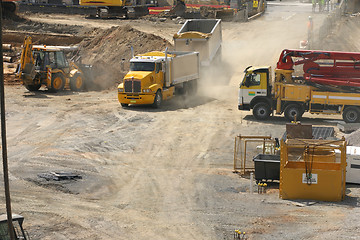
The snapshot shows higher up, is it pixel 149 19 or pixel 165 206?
pixel 149 19

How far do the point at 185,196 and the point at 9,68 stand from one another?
89.8 feet

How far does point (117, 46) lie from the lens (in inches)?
1735

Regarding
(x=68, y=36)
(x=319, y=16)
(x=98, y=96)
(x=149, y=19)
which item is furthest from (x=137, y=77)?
(x=319, y=16)

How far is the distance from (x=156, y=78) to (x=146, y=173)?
11192mm

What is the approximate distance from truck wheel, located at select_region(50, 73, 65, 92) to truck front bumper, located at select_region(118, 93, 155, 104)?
602 cm

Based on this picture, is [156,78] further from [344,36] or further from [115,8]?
[115,8]

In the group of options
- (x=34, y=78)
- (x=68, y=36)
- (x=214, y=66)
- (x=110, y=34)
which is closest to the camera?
(x=34, y=78)

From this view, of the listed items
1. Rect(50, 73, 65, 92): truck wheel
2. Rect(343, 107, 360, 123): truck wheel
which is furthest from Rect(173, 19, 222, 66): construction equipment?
Rect(343, 107, 360, 123): truck wheel

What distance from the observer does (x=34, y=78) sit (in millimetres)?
35000

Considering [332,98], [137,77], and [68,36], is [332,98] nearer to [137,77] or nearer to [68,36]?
[137,77]

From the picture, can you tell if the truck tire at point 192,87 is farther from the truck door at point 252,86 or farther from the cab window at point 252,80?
the cab window at point 252,80

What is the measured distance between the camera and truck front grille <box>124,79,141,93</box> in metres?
30.8

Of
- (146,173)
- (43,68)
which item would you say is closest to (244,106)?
(146,173)

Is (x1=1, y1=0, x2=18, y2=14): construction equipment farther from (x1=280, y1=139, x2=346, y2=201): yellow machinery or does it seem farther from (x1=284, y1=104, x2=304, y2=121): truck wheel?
(x1=280, y1=139, x2=346, y2=201): yellow machinery
